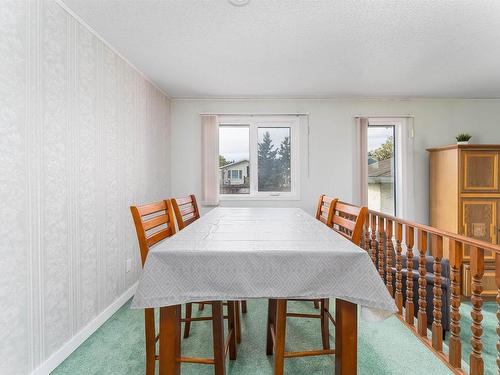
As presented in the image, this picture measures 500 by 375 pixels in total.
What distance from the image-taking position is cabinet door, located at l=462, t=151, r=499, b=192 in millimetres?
3473

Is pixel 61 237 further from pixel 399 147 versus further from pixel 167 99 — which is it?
pixel 399 147

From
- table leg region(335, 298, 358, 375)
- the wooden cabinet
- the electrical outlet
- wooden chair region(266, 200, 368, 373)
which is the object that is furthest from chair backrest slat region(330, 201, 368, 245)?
the wooden cabinet

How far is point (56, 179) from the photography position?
1.81m

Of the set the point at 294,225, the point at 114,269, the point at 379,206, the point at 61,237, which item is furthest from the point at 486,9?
the point at 114,269

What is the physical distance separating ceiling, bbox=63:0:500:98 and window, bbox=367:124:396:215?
2.47 feet

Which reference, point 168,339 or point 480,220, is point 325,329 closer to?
point 168,339

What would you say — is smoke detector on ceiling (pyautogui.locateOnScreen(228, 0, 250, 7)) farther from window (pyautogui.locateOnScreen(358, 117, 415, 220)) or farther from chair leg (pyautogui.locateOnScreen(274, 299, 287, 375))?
window (pyautogui.locateOnScreen(358, 117, 415, 220))

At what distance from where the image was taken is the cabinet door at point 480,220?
3463 millimetres

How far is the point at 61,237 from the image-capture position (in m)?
1.84

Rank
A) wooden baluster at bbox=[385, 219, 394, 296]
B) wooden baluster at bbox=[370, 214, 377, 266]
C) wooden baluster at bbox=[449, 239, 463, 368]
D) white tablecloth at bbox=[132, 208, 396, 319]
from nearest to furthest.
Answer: white tablecloth at bbox=[132, 208, 396, 319]
wooden baluster at bbox=[449, 239, 463, 368]
wooden baluster at bbox=[385, 219, 394, 296]
wooden baluster at bbox=[370, 214, 377, 266]

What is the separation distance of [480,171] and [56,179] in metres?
4.44

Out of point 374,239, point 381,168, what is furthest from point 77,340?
point 381,168

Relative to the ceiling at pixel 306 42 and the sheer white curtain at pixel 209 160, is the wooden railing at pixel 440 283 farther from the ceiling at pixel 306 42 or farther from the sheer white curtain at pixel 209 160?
the sheer white curtain at pixel 209 160

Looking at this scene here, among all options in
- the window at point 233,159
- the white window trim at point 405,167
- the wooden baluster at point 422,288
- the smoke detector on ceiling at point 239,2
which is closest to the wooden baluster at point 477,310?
the wooden baluster at point 422,288
